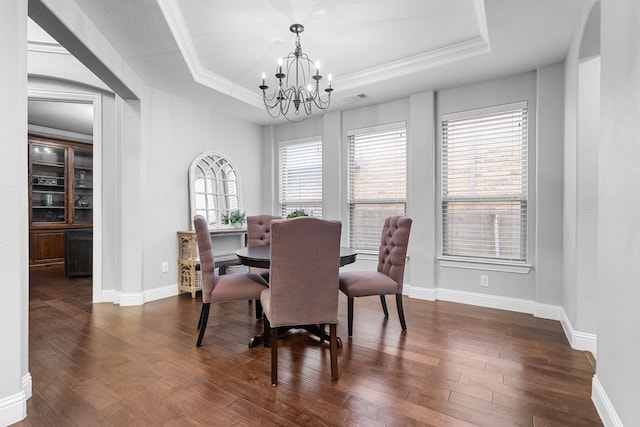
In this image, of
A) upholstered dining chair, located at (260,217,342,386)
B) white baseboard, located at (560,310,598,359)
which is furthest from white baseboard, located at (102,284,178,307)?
white baseboard, located at (560,310,598,359)

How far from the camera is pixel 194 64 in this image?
355 cm

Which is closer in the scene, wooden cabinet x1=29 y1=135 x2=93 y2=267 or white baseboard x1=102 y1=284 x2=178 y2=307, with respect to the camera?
white baseboard x1=102 y1=284 x2=178 y2=307

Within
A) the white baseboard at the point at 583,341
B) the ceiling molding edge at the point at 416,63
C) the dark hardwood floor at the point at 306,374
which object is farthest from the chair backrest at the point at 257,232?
the white baseboard at the point at 583,341

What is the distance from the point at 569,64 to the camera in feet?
9.56

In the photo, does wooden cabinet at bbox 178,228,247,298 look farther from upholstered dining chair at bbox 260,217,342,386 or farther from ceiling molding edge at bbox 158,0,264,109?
upholstered dining chair at bbox 260,217,342,386

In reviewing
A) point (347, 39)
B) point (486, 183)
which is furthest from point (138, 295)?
point (486, 183)

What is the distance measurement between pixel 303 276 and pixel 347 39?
7.80ft

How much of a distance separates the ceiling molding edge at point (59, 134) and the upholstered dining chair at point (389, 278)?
22.2 feet

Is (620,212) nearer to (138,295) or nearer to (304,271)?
(304,271)

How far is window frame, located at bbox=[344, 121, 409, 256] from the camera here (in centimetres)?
436

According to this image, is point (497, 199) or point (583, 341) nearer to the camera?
point (583, 341)

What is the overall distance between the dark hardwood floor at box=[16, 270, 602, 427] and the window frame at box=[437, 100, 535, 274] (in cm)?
60

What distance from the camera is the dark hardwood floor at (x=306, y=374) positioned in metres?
1.72

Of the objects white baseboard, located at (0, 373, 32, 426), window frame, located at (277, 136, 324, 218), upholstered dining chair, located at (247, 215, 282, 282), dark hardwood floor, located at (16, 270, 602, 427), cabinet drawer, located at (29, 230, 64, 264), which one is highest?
window frame, located at (277, 136, 324, 218)
